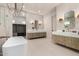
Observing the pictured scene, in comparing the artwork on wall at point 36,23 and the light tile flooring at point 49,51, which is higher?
the artwork on wall at point 36,23

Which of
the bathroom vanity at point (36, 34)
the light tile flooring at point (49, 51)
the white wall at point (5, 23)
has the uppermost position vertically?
the white wall at point (5, 23)

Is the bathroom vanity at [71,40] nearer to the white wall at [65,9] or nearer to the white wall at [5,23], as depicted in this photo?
the white wall at [65,9]

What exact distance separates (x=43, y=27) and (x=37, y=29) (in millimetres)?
1024

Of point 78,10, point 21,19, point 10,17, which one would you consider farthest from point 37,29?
point 78,10

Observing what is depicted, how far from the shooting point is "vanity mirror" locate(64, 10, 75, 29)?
499cm

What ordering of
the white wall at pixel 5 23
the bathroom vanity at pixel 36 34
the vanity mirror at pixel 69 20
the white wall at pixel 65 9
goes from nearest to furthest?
the white wall at pixel 65 9
the vanity mirror at pixel 69 20
the white wall at pixel 5 23
the bathroom vanity at pixel 36 34

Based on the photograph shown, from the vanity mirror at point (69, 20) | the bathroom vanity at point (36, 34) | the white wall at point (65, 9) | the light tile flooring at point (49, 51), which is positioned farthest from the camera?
the bathroom vanity at point (36, 34)

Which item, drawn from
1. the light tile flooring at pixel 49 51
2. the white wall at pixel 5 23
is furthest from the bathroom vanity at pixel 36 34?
the light tile flooring at pixel 49 51

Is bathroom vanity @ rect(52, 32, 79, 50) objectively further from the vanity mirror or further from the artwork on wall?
the artwork on wall

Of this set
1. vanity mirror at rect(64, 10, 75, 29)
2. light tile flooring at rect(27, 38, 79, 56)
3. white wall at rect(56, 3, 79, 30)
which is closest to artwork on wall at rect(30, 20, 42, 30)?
white wall at rect(56, 3, 79, 30)

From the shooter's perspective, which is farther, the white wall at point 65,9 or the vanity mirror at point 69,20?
the vanity mirror at point 69,20

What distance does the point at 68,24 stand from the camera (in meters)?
5.34

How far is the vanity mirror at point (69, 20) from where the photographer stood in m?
4.99

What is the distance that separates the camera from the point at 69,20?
17.3ft
